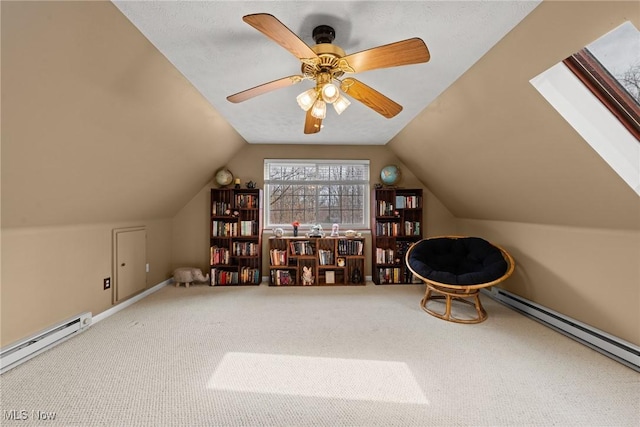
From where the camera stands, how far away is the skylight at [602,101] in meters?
1.77

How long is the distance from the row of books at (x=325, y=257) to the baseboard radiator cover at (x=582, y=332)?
2.39 metres

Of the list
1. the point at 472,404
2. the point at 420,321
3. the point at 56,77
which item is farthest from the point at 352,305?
the point at 56,77

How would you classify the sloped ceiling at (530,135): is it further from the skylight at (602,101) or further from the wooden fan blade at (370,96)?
the wooden fan blade at (370,96)

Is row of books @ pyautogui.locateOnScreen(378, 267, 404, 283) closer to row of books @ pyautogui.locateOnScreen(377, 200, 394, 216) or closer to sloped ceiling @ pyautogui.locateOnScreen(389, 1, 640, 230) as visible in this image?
row of books @ pyautogui.locateOnScreen(377, 200, 394, 216)

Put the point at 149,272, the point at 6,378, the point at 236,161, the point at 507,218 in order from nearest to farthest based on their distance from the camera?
the point at 6,378
the point at 507,218
the point at 149,272
the point at 236,161

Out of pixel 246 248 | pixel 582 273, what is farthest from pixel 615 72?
pixel 246 248

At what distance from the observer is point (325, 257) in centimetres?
439

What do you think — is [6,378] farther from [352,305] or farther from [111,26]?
[352,305]

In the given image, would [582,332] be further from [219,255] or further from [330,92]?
[219,255]

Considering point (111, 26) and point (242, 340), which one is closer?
point (111, 26)

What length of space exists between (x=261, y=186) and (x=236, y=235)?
36.6 inches

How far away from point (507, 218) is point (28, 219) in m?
4.80

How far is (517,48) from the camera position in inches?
68.8

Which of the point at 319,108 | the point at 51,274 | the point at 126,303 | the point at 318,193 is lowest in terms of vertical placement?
the point at 126,303
